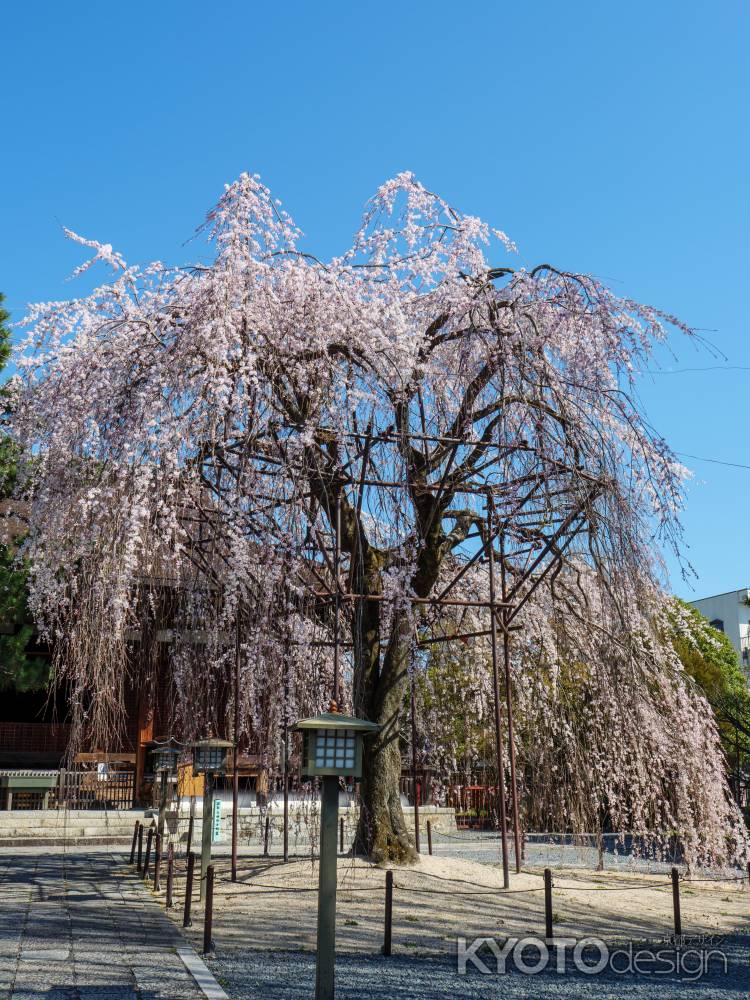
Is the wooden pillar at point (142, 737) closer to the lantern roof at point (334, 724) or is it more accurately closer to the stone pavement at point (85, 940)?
the stone pavement at point (85, 940)

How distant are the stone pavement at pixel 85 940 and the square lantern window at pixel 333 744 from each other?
1.92 metres

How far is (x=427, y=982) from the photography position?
7.11m

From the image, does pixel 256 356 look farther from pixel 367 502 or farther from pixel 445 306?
pixel 445 306

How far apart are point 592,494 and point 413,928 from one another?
4939mm

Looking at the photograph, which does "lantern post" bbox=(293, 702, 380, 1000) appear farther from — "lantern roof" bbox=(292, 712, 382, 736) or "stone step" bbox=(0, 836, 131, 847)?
"stone step" bbox=(0, 836, 131, 847)

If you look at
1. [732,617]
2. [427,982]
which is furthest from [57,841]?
[732,617]

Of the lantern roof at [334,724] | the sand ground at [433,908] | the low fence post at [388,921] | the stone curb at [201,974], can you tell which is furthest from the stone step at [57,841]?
the lantern roof at [334,724]

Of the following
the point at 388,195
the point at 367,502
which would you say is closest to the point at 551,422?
the point at 367,502

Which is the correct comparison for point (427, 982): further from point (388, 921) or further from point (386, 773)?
point (386, 773)

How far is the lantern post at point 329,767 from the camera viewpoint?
238 inches

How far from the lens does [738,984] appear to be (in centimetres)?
764

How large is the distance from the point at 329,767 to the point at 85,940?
3.84 meters

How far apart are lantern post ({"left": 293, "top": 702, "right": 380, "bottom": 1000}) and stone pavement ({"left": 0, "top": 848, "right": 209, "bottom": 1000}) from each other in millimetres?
1372

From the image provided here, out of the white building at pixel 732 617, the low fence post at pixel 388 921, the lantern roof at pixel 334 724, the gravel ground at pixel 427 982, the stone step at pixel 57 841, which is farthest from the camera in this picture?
the white building at pixel 732 617
